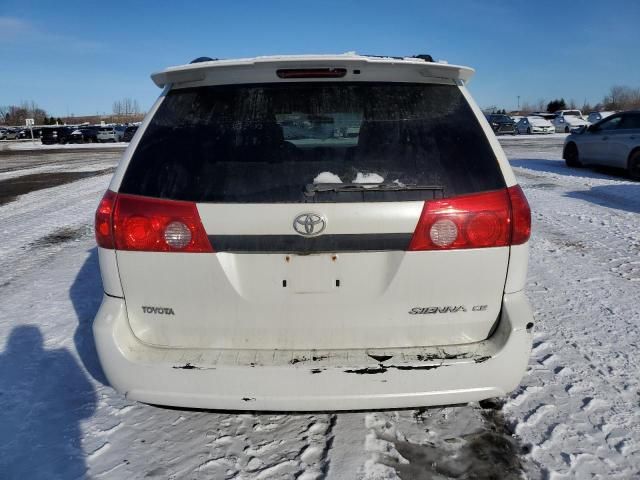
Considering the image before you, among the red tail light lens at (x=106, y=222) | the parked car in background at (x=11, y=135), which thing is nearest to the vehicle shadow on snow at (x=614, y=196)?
the red tail light lens at (x=106, y=222)

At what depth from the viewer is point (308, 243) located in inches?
82.0

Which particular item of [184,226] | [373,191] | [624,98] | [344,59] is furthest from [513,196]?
[624,98]

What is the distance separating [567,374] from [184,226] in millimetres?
2488

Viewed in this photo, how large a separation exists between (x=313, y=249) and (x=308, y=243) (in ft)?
0.11

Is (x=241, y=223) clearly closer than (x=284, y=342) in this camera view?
Yes

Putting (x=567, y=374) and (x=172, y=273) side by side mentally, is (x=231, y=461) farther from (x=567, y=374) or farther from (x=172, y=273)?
(x=567, y=374)

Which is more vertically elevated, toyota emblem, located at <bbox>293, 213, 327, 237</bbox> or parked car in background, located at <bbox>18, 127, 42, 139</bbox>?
parked car in background, located at <bbox>18, 127, 42, 139</bbox>

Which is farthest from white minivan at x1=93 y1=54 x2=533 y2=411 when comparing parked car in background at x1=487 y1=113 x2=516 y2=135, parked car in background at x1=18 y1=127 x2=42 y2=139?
parked car in background at x1=18 y1=127 x2=42 y2=139

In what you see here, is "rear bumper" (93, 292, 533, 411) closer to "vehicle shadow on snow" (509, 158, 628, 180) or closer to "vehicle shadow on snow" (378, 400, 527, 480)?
"vehicle shadow on snow" (378, 400, 527, 480)

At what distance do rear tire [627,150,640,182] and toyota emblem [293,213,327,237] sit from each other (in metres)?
12.6

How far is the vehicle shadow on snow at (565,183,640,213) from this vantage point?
8652 mm

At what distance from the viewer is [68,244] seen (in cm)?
664

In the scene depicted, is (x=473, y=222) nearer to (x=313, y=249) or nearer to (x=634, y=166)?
(x=313, y=249)

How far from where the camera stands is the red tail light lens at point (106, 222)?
222 centimetres
